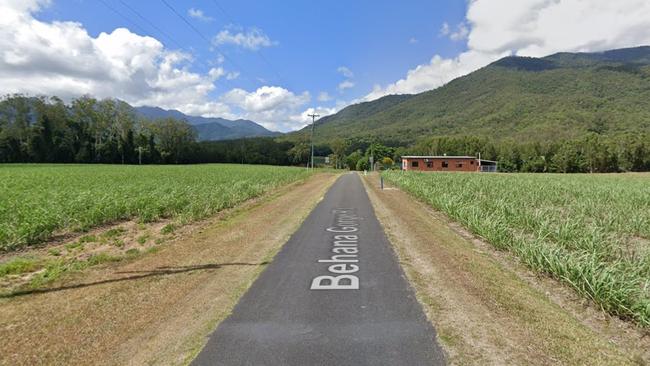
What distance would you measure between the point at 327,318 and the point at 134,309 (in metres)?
2.73

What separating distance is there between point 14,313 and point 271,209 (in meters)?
10.9

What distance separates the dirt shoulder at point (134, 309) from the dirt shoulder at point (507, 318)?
2.95 m

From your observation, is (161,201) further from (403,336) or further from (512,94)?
(512,94)

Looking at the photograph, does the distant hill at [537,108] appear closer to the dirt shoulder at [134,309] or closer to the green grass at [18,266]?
the dirt shoulder at [134,309]

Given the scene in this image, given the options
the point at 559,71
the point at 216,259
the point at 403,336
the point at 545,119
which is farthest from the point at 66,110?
the point at 559,71

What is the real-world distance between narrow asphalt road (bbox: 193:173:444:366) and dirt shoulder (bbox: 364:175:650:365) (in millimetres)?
318

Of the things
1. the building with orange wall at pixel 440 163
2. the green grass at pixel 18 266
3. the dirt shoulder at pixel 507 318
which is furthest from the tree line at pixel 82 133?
the dirt shoulder at pixel 507 318

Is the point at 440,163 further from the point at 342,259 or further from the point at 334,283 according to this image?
the point at 334,283

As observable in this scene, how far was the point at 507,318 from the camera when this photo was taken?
452 centimetres

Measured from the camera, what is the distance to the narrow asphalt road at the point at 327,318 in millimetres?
3572

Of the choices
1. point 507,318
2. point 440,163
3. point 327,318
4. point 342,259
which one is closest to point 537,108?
point 440,163

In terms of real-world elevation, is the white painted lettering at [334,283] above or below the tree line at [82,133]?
below

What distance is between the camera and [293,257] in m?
7.46

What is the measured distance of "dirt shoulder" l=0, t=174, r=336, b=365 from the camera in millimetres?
3707
